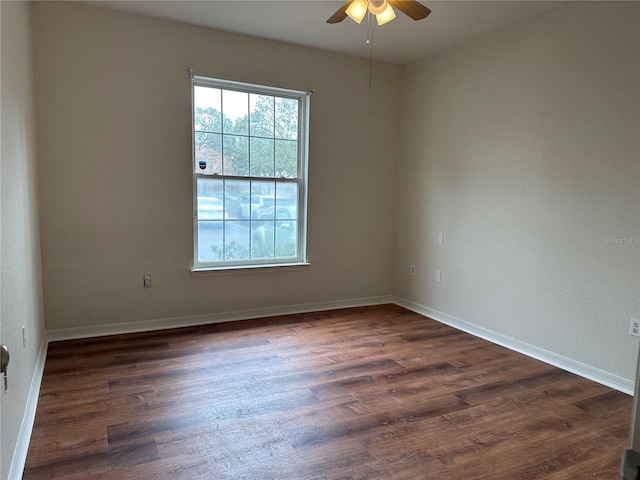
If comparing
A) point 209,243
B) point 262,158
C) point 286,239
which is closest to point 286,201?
point 286,239

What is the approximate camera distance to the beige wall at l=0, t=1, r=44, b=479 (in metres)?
1.72

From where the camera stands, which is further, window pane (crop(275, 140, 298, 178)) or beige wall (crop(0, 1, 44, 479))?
window pane (crop(275, 140, 298, 178))

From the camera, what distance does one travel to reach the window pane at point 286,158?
14.0 ft

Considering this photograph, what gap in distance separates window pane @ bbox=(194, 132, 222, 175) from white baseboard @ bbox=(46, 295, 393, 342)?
1.35m

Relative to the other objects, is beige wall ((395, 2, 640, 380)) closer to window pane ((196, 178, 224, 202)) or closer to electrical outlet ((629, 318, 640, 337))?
electrical outlet ((629, 318, 640, 337))

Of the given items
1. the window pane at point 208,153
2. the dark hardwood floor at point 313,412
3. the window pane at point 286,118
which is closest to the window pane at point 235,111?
the window pane at point 208,153

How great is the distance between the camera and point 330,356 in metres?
3.27

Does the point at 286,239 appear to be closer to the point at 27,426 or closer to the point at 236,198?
the point at 236,198

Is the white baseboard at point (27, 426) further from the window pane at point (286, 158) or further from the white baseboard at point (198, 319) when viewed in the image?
the window pane at point (286, 158)

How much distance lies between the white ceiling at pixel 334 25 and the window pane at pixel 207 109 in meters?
0.54

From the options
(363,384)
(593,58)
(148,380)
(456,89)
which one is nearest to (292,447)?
(363,384)

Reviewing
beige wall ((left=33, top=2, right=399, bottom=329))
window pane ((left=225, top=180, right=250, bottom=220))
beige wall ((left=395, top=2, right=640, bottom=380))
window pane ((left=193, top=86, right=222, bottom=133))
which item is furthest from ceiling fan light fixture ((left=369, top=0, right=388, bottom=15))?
window pane ((left=225, top=180, right=250, bottom=220))

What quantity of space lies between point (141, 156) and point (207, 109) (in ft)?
2.38

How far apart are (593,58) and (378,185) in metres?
2.27
